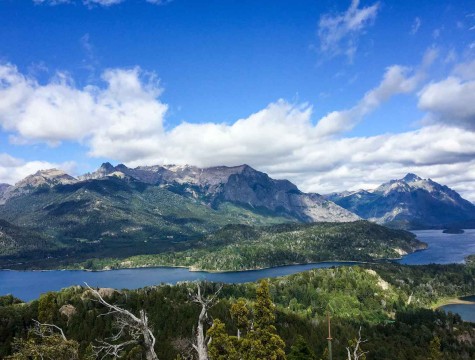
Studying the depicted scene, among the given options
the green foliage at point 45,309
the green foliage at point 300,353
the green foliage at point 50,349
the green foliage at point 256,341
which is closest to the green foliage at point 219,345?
the green foliage at point 256,341

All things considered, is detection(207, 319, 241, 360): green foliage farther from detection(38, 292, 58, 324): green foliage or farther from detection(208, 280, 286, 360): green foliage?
detection(38, 292, 58, 324): green foliage

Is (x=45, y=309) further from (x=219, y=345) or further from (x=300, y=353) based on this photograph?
(x=219, y=345)

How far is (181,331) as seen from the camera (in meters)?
176

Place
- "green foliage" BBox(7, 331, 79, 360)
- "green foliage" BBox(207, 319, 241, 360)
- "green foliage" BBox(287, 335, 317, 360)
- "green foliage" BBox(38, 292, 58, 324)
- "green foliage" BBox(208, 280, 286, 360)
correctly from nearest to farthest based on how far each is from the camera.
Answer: "green foliage" BBox(7, 331, 79, 360)
"green foliage" BBox(207, 319, 241, 360)
"green foliage" BBox(208, 280, 286, 360)
"green foliage" BBox(287, 335, 317, 360)
"green foliage" BBox(38, 292, 58, 324)

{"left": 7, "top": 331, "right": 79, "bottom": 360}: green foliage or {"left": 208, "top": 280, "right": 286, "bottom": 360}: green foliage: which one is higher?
{"left": 7, "top": 331, "right": 79, "bottom": 360}: green foliage

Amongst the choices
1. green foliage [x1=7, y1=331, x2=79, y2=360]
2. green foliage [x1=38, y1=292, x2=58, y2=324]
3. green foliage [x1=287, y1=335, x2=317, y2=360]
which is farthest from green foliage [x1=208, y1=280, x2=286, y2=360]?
green foliage [x1=38, y1=292, x2=58, y2=324]

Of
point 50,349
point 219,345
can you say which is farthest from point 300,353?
point 50,349

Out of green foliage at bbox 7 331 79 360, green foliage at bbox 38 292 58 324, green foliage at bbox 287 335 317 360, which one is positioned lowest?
green foliage at bbox 38 292 58 324

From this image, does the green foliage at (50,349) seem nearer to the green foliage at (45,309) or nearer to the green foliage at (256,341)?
the green foliage at (256,341)

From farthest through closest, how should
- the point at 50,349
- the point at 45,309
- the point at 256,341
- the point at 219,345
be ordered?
→ the point at 45,309 → the point at 256,341 → the point at 219,345 → the point at 50,349

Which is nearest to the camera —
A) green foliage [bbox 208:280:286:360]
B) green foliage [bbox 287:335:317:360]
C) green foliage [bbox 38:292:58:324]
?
green foliage [bbox 208:280:286:360]

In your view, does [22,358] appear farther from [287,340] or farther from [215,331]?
[287,340]

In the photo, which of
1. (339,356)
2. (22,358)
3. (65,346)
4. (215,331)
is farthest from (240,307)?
(339,356)

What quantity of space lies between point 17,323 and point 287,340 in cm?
11822
